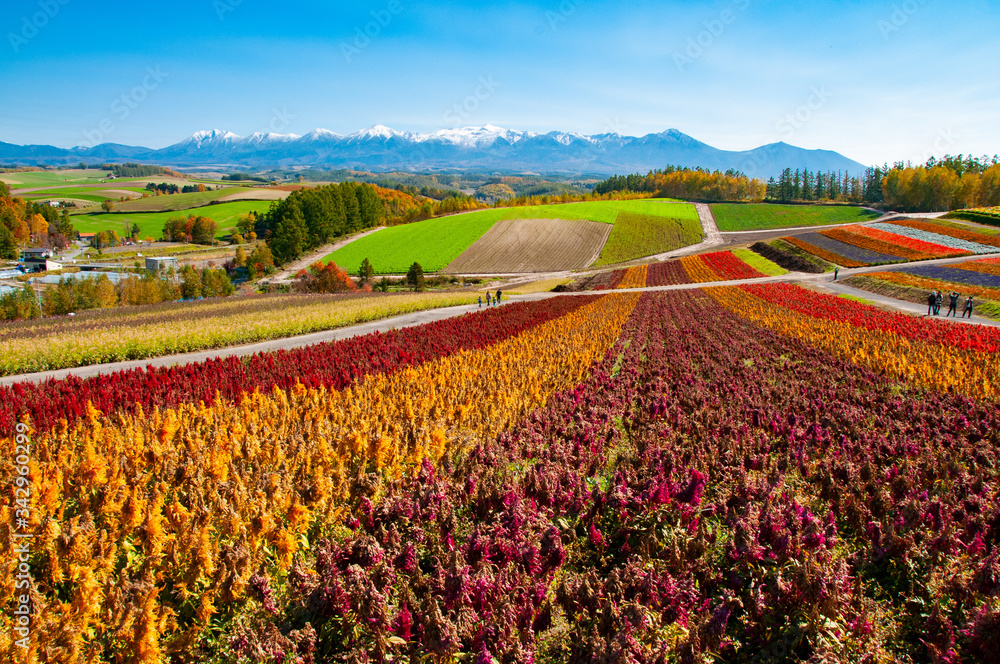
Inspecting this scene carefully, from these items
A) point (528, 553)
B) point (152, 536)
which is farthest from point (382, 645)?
point (152, 536)

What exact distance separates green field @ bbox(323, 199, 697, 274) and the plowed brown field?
3.12 metres

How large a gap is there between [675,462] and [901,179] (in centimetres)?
14330

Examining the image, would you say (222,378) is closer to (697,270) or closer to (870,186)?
(697,270)

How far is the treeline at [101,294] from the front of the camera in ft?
133

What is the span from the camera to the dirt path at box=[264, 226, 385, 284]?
78.2 m

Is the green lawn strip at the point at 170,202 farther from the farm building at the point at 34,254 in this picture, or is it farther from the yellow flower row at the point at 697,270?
the yellow flower row at the point at 697,270

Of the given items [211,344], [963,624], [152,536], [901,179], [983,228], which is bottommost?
[211,344]

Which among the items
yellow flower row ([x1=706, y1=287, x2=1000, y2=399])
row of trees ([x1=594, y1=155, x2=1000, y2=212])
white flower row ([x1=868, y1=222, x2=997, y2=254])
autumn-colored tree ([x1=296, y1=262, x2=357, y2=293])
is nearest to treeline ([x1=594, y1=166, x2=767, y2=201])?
row of trees ([x1=594, y1=155, x2=1000, y2=212])

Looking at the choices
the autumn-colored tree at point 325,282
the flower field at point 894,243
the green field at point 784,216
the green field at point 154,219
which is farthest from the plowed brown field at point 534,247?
the green field at point 154,219

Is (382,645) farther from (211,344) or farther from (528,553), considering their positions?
(211,344)

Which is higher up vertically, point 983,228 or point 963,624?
point 983,228

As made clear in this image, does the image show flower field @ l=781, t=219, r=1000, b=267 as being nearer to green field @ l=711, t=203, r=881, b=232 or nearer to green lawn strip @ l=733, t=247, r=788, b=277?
green lawn strip @ l=733, t=247, r=788, b=277

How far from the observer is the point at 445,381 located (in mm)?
11180

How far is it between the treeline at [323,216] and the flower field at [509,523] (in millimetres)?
85520
